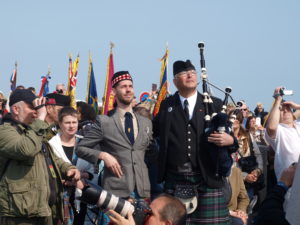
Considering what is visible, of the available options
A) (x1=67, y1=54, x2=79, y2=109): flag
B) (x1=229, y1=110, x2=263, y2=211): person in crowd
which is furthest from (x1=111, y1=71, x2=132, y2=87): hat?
(x1=67, y1=54, x2=79, y2=109): flag

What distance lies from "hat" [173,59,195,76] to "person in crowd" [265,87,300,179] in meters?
0.92

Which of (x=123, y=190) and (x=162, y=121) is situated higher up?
(x=162, y=121)

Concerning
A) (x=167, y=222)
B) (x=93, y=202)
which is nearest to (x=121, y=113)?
(x=93, y=202)

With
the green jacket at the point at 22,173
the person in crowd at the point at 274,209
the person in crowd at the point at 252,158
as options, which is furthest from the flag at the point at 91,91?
the person in crowd at the point at 274,209

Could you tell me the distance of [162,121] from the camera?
5680 mm

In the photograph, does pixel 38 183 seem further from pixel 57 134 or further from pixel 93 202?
pixel 57 134

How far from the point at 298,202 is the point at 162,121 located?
293 centimetres

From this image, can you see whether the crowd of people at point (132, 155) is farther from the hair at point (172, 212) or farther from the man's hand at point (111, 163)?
the hair at point (172, 212)

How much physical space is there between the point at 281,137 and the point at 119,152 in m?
1.61

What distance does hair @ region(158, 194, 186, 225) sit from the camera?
12.3 ft

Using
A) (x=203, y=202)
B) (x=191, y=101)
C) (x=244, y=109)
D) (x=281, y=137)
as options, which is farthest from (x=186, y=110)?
(x=244, y=109)

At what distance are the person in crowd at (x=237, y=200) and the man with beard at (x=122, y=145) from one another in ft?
6.10

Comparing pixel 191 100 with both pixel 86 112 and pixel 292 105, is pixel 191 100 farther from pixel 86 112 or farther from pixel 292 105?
pixel 86 112

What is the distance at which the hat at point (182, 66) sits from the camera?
5688 mm
